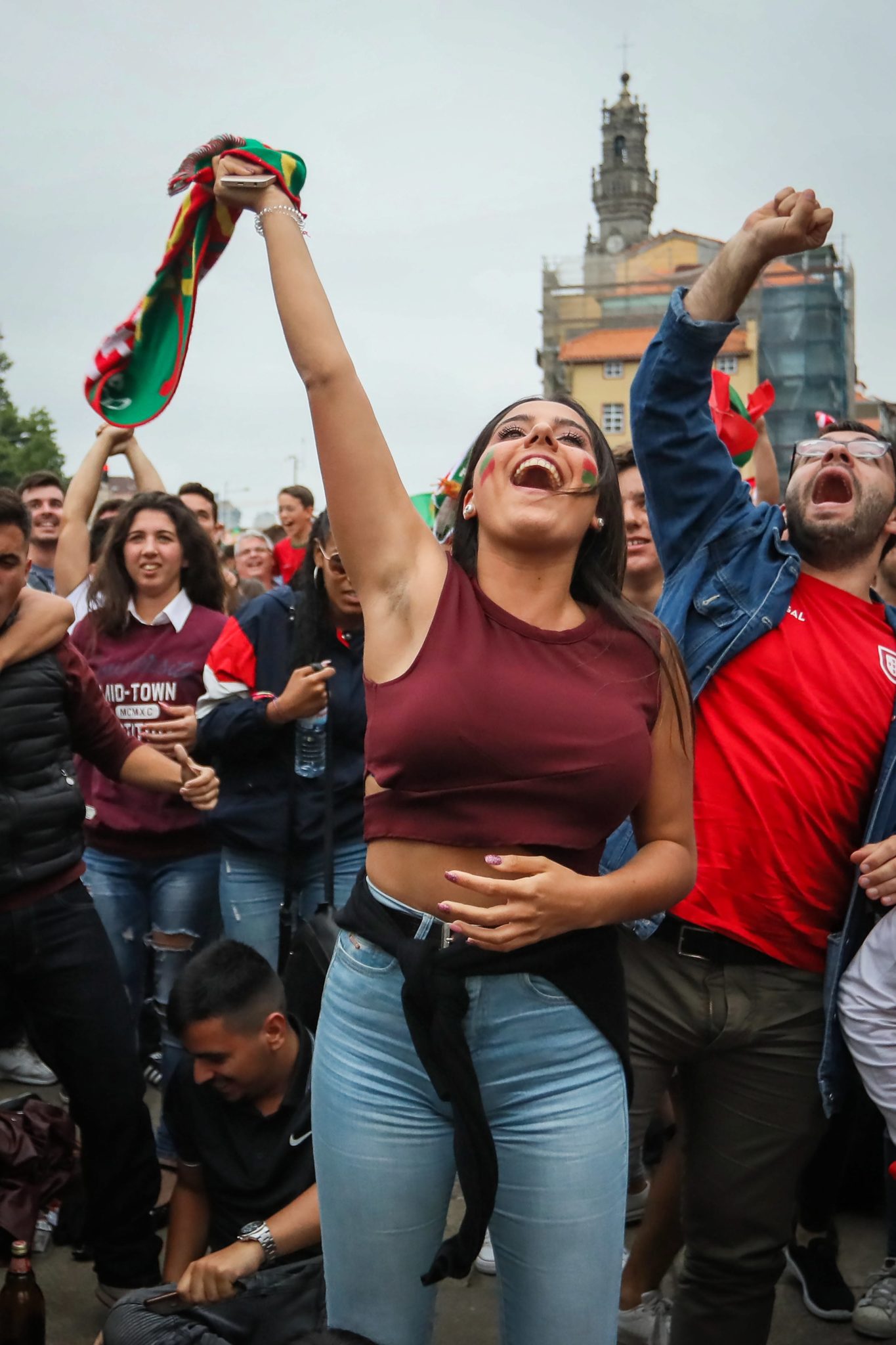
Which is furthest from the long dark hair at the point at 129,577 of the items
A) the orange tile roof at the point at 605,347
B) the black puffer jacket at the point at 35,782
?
the orange tile roof at the point at 605,347

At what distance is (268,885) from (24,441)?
140ft

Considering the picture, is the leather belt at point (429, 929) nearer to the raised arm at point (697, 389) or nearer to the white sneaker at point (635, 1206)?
the raised arm at point (697, 389)

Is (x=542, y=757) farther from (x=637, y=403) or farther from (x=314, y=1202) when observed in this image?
(x=314, y=1202)

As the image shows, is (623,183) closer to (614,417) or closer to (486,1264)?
(614,417)

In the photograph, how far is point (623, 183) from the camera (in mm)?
103188

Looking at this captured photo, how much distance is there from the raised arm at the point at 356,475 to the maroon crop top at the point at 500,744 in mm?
69

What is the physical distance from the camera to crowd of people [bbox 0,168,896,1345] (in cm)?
195

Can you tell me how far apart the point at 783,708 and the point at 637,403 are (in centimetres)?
76

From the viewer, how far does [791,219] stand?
2457 mm

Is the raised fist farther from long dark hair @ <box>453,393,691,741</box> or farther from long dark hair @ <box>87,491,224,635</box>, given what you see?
long dark hair @ <box>87,491,224,635</box>

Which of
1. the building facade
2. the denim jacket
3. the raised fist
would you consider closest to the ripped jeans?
the denim jacket

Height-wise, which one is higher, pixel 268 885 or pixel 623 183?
pixel 623 183

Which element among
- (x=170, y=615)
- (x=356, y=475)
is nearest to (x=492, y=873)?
(x=356, y=475)

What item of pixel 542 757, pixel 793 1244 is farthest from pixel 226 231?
pixel 793 1244
